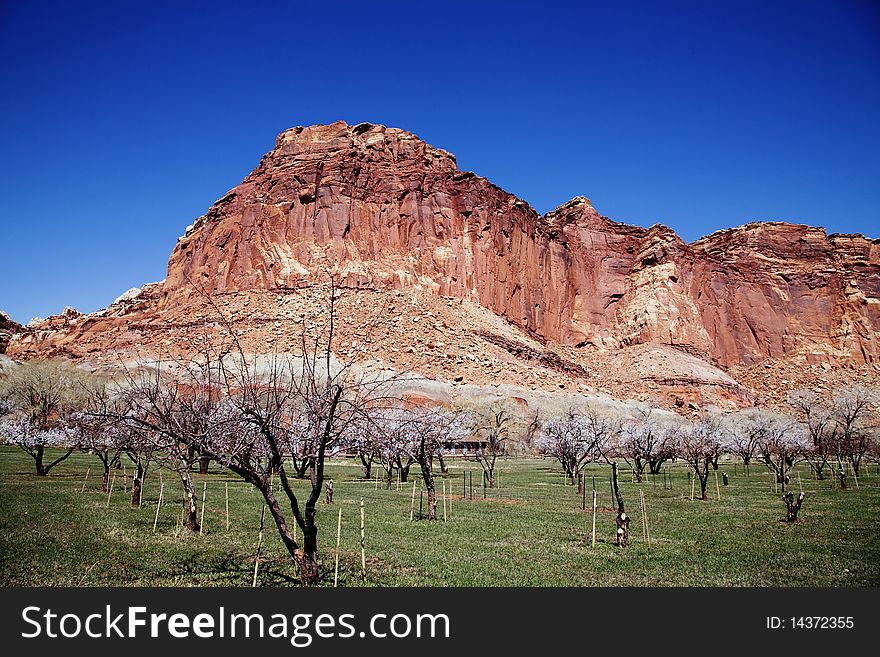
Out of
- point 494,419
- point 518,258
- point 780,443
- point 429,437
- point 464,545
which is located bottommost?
point 464,545

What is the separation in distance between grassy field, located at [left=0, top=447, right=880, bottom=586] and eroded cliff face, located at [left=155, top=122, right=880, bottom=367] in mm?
86520

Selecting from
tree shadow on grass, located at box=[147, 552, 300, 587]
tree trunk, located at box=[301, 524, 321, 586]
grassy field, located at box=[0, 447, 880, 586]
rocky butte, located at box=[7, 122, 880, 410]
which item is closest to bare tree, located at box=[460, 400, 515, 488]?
rocky butte, located at box=[7, 122, 880, 410]

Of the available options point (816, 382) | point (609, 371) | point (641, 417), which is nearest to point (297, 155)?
point (609, 371)

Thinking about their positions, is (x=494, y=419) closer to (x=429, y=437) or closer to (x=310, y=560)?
(x=429, y=437)

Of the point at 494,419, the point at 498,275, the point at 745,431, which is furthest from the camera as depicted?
the point at 498,275

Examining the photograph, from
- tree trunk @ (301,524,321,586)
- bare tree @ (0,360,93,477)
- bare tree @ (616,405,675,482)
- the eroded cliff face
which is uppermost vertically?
the eroded cliff face

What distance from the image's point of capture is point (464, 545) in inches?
637

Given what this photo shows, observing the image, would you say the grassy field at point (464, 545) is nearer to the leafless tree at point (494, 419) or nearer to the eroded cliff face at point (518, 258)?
the leafless tree at point (494, 419)

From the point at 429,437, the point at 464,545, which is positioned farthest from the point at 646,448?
the point at 464,545

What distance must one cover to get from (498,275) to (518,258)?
9.55 meters

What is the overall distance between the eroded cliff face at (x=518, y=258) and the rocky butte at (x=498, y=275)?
35cm

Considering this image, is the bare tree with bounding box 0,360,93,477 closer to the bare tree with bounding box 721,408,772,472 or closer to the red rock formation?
the bare tree with bounding box 721,408,772,472

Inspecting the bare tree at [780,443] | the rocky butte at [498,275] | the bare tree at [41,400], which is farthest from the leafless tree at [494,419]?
the bare tree at [41,400]

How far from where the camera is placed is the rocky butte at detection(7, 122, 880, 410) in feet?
360
